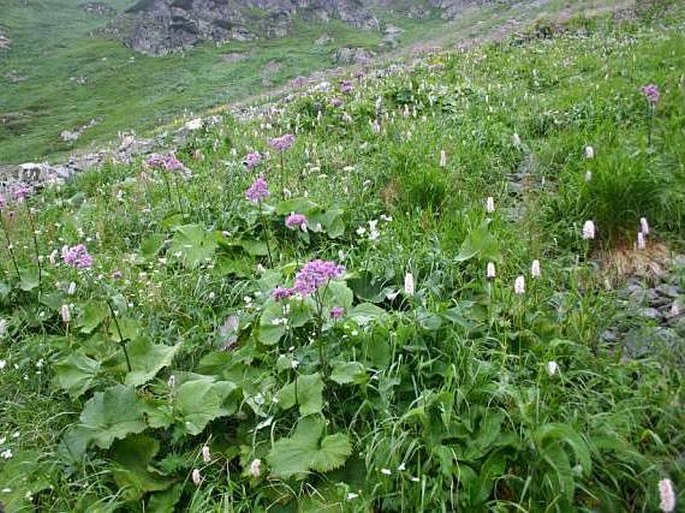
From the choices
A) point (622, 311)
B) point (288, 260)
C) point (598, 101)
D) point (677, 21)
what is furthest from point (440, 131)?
point (677, 21)

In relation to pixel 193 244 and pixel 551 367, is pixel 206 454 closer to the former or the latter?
pixel 551 367

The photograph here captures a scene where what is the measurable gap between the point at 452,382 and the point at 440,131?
20.1ft

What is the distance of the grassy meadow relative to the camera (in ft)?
11.5

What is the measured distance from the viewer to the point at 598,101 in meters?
9.47

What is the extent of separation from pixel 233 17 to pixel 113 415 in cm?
11679

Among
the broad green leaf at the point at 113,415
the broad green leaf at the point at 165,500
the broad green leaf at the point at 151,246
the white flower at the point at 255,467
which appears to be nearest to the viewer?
the white flower at the point at 255,467

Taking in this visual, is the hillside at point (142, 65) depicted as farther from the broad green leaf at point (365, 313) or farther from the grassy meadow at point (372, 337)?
the broad green leaf at point (365, 313)

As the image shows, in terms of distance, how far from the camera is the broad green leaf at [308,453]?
11.8 ft

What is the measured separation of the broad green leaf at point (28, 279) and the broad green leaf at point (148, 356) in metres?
2.34

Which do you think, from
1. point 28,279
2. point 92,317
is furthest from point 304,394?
point 28,279

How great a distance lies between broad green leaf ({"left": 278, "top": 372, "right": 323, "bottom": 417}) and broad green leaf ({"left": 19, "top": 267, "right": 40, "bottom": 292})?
386 centimetres

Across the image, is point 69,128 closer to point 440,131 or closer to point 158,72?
point 158,72

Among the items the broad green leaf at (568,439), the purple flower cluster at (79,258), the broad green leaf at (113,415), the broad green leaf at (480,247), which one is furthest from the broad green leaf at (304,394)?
Result: the purple flower cluster at (79,258)

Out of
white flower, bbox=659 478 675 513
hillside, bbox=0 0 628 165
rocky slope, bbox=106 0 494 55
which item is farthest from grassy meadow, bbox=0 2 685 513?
rocky slope, bbox=106 0 494 55
